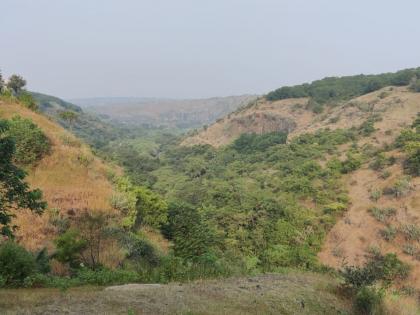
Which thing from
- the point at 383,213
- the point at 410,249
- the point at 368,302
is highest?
the point at 368,302

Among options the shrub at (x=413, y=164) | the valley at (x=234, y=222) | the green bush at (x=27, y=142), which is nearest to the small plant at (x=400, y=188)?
the valley at (x=234, y=222)

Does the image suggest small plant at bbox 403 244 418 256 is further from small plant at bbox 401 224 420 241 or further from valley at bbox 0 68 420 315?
small plant at bbox 401 224 420 241

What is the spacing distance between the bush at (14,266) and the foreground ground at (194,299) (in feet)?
2.19

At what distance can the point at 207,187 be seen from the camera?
4344 centimetres

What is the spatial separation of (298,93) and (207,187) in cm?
5195

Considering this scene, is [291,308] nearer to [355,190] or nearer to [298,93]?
[355,190]

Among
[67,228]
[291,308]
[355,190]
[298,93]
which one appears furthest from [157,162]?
[291,308]

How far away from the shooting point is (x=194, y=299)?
28.2 ft

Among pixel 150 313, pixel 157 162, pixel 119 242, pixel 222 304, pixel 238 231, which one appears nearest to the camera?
pixel 150 313

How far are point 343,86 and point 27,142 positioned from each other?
81.8 m

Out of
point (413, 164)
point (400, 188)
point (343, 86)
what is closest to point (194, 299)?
point (400, 188)

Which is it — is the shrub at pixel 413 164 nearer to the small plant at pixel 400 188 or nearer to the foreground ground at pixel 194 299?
the small plant at pixel 400 188

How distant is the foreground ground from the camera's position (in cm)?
758

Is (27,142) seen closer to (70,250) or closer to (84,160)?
(84,160)
